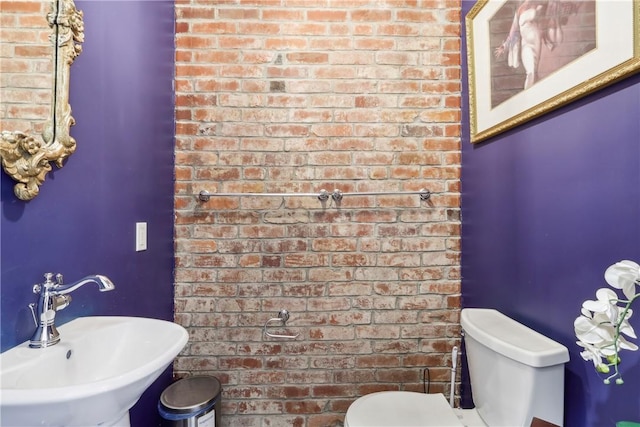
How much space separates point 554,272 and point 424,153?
80 centimetres

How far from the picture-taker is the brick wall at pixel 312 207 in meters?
1.48

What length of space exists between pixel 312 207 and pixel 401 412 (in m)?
0.91

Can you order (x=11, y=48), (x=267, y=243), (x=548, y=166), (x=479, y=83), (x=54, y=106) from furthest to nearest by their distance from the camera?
(x=267, y=243) < (x=479, y=83) < (x=548, y=166) < (x=54, y=106) < (x=11, y=48)

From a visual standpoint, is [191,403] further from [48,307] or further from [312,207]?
[312,207]

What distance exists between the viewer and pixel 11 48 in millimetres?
709

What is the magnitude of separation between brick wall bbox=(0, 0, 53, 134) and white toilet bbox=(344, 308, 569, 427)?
51.0 inches

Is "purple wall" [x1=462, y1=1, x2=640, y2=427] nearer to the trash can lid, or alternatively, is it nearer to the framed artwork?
the framed artwork

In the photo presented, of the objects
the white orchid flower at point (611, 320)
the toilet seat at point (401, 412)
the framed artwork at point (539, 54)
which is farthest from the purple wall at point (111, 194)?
the framed artwork at point (539, 54)

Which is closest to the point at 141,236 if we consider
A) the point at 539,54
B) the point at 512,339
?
the point at 512,339

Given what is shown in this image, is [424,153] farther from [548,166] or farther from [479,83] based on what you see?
[548,166]

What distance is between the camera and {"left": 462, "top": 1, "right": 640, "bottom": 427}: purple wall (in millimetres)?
692

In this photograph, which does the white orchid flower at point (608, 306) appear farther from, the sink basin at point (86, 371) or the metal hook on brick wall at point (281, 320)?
the metal hook on brick wall at point (281, 320)

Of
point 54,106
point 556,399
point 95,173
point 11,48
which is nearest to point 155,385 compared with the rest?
point 95,173

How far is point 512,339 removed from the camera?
91 centimetres
